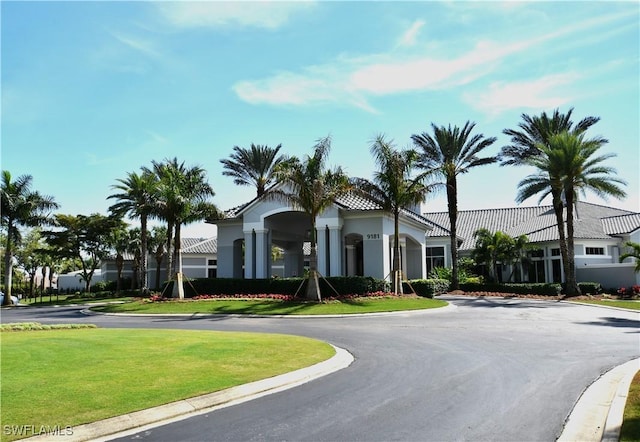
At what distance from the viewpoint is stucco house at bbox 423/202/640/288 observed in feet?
123

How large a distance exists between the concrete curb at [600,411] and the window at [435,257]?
3991 centimetres

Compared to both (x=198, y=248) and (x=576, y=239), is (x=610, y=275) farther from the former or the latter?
(x=198, y=248)

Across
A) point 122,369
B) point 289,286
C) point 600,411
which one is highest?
point 289,286

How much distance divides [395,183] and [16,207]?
32901 millimetres

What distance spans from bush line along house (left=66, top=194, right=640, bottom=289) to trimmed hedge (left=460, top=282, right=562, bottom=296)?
4.25 meters

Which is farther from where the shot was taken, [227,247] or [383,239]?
[227,247]

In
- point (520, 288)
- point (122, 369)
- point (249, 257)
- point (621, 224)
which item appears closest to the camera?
point (122, 369)

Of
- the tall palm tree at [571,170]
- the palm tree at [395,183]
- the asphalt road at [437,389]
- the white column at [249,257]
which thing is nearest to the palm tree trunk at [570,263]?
the tall palm tree at [571,170]

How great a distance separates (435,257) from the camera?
4950 centimetres

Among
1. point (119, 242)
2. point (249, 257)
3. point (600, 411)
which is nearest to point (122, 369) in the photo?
point (600, 411)

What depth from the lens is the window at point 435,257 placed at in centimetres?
4922

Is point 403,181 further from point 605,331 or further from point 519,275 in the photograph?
point 519,275

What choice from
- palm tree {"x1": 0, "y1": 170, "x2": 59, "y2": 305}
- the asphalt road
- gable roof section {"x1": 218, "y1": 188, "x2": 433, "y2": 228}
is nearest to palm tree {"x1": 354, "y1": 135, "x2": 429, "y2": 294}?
gable roof section {"x1": 218, "y1": 188, "x2": 433, "y2": 228}

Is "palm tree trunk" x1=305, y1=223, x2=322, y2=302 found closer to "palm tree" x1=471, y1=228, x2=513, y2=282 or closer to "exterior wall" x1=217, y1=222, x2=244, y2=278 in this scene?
"exterior wall" x1=217, y1=222, x2=244, y2=278
